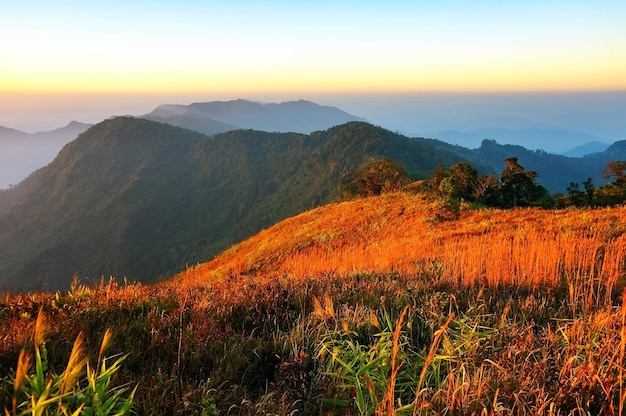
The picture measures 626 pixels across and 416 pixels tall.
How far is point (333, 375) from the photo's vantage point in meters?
2.61

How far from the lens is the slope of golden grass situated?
5.16 meters

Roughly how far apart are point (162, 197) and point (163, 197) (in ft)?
1.35

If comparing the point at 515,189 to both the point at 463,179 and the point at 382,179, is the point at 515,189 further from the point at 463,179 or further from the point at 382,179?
the point at 382,179

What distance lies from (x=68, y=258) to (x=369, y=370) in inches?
5515

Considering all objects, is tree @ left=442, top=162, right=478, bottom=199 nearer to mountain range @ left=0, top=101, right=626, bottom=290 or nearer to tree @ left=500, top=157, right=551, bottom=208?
tree @ left=500, top=157, right=551, bottom=208

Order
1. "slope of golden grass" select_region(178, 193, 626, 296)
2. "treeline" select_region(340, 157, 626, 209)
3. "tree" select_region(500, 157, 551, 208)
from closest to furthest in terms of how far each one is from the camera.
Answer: "slope of golden grass" select_region(178, 193, 626, 296) → "treeline" select_region(340, 157, 626, 209) → "tree" select_region(500, 157, 551, 208)

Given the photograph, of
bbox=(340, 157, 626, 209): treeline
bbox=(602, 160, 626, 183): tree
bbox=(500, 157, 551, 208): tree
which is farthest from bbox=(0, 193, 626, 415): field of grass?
bbox=(602, 160, 626, 183): tree

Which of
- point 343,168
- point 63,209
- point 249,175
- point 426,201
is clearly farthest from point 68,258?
point 426,201

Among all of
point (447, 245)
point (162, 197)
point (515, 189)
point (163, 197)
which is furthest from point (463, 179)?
point (162, 197)

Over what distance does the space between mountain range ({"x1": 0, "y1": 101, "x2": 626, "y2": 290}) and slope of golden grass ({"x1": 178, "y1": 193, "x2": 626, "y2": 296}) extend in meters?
73.1

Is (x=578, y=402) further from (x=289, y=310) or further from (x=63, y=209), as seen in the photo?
(x=63, y=209)

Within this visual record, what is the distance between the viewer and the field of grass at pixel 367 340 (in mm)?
2266

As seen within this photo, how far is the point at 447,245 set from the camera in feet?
29.7

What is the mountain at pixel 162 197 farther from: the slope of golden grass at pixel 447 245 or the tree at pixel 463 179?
the slope of golden grass at pixel 447 245
